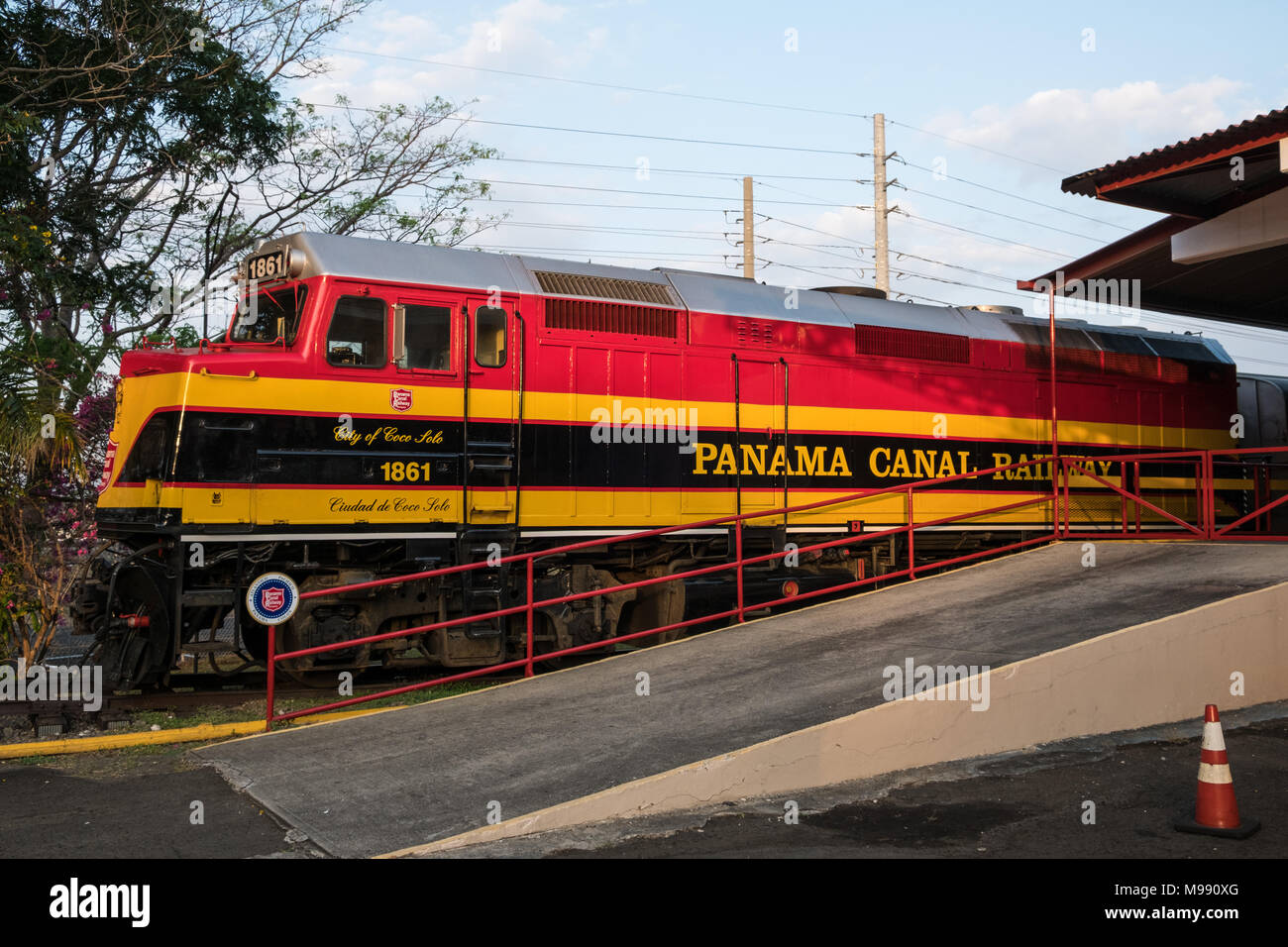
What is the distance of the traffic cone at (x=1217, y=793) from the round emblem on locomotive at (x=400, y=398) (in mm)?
7125

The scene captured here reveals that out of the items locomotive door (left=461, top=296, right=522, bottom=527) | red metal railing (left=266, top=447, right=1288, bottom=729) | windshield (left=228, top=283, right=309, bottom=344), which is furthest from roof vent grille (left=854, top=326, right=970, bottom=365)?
windshield (left=228, top=283, right=309, bottom=344)

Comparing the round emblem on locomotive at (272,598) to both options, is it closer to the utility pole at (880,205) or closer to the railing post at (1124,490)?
the railing post at (1124,490)

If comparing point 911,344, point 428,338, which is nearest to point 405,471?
point 428,338

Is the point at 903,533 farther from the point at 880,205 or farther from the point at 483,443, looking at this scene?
the point at 880,205

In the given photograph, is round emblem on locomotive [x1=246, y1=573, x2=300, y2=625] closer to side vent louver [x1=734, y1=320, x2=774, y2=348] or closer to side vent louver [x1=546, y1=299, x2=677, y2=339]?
side vent louver [x1=546, y1=299, x2=677, y2=339]

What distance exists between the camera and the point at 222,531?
31.3ft

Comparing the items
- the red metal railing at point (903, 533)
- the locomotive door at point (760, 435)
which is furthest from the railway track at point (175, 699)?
the locomotive door at point (760, 435)

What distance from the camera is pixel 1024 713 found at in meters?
7.88

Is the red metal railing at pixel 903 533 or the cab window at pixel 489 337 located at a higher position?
the cab window at pixel 489 337

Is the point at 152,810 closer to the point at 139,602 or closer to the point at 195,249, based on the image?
the point at 139,602

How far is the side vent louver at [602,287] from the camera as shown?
11.2 metres
